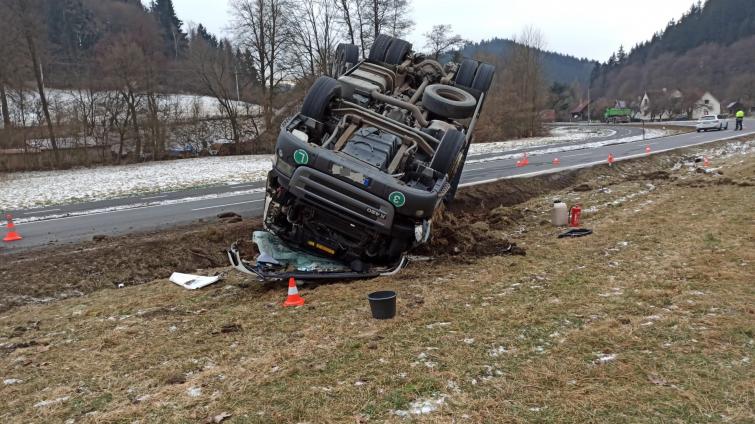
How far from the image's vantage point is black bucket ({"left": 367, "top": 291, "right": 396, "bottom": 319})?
448 cm

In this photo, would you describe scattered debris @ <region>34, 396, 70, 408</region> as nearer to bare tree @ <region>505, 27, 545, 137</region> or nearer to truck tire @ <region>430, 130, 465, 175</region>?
truck tire @ <region>430, 130, 465, 175</region>

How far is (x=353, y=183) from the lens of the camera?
5266 mm

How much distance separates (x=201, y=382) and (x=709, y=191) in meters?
11.0

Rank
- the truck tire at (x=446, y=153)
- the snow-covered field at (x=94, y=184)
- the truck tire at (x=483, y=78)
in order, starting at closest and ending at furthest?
the truck tire at (x=446, y=153) → the truck tire at (x=483, y=78) → the snow-covered field at (x=94, y=184)

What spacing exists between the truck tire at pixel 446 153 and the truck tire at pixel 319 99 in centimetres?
154

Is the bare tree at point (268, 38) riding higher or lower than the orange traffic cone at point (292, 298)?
higher

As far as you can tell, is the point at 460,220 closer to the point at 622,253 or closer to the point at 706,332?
the point at 622,253

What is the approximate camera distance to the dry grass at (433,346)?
306cm

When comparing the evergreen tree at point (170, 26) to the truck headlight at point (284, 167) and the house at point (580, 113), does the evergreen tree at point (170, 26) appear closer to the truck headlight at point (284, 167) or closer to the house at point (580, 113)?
the truck headlight at point (284, 167)

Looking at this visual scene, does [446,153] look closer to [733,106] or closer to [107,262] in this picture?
[107,262]

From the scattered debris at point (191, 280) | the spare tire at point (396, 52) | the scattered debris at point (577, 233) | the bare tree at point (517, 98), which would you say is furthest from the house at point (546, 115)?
the scattered debris at point (191, 280)

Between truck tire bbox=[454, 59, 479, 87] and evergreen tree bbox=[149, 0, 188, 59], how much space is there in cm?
7180

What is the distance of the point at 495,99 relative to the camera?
141 feet

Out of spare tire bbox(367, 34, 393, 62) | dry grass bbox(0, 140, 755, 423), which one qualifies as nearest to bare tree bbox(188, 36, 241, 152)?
spare tire bbox(367, 34, 393, 62)
